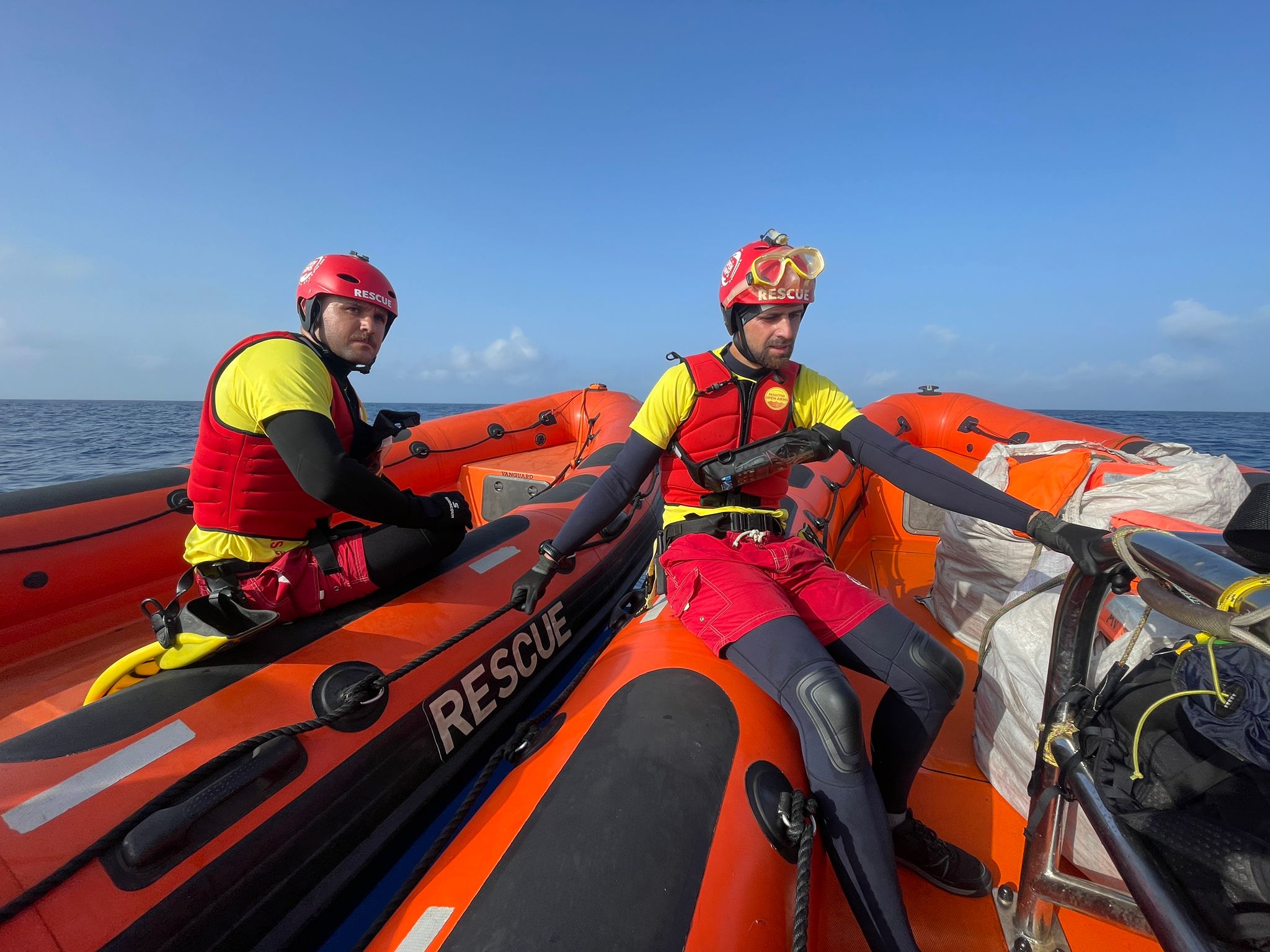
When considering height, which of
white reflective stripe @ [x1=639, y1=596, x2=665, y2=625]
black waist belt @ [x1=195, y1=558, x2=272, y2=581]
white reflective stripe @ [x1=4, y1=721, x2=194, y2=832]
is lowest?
→ white reflective stripe @ [x1=4, y1=721, x2=194, y2=832]

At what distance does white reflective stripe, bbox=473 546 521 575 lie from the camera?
103 inches

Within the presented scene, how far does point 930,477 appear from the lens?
2.05 metres

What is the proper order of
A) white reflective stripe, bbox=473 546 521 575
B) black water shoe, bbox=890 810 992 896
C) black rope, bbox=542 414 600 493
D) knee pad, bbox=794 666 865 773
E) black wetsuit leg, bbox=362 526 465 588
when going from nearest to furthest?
1. knee pad, bbox=794 666 865 773
2. black water shoe, bbox=890 810 992 896
3. black wetsuit leg, bbox=362 526 465 588
4. white reflective stripe, bbox=473 546 521 575
5. black rope, bbox=542 414 600 493

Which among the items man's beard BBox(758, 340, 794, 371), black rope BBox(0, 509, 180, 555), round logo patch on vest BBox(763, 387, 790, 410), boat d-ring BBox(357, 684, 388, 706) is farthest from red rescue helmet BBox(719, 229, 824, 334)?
black rope BBox(0, 509, 180, 555)

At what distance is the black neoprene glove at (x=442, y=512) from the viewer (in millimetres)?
2262

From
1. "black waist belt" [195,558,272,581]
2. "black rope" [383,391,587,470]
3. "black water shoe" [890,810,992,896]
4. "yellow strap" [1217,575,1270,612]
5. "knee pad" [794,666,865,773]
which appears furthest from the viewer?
"black rope" [383,391,587,470]

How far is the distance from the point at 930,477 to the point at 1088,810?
3.97 ft

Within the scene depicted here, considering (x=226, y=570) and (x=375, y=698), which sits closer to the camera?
(x=375, y=698)

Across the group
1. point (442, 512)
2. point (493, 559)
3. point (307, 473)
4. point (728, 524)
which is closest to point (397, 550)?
point (442, 512)

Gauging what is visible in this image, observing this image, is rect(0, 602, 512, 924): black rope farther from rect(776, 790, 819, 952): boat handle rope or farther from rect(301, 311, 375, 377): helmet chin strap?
rect(301, 311, 375, 377): helmet chin strap

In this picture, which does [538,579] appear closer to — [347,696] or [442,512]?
[442,512]

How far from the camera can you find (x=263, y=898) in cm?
149

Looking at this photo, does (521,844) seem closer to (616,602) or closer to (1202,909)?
(1202,909)

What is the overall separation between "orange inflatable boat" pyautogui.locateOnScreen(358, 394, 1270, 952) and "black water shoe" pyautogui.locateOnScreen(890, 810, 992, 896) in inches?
1.7
